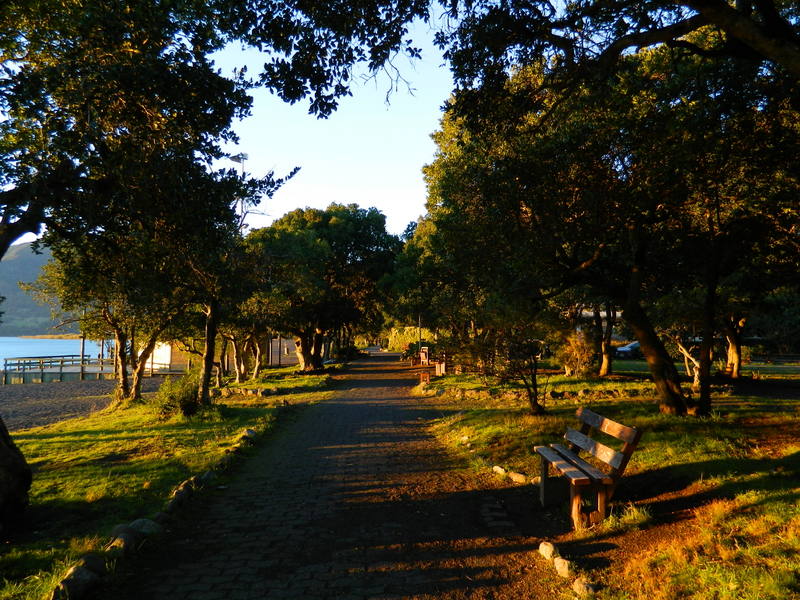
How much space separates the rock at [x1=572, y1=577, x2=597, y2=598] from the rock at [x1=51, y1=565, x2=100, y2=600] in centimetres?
368

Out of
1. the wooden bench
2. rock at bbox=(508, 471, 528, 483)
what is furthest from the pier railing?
the wooden bench

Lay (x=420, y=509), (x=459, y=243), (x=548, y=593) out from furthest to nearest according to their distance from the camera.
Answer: (x=459, y=243) < (x=420, y=509) < (x=548, y=593)

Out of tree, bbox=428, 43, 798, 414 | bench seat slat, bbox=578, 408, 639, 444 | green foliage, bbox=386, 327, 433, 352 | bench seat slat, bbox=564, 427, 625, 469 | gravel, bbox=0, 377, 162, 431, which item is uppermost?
tree, bbox=428, 43, 798, 414

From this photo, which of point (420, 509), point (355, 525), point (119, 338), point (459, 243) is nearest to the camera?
point (355, 525)

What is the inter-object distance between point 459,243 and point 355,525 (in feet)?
19.9

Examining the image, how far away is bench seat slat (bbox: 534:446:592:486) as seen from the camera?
5273 millimetres

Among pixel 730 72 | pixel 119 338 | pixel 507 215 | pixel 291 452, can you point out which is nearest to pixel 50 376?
pixel 119 338

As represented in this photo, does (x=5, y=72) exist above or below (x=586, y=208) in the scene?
above

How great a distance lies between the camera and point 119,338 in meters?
20.4

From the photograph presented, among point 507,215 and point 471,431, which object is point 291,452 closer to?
point 471,431

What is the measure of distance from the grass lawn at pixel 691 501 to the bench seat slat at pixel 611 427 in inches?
29.1

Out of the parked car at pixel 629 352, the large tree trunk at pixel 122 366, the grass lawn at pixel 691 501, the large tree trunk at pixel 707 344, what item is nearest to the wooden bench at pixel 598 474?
the grass lawn at pixel 691 501

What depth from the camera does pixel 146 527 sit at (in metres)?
5.54

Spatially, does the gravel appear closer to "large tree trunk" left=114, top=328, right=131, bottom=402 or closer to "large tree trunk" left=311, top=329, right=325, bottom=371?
"large tree trunk" left=114, top=328, right=131, bottom=402
